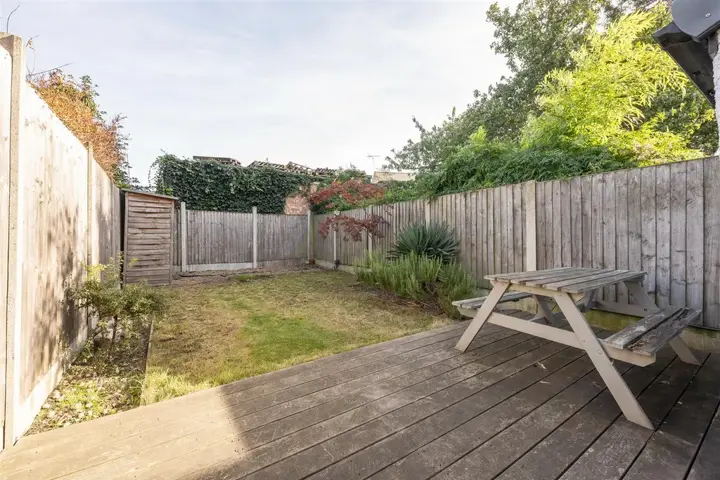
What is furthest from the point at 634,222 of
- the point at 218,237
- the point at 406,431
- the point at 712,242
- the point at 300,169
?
the point at 300,169

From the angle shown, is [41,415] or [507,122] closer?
[41,415]

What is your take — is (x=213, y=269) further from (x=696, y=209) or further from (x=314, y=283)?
(x=696, y=209)

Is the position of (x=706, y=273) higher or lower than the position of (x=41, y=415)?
higher

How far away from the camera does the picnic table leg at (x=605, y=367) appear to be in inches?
59.1

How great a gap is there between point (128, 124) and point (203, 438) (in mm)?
8078

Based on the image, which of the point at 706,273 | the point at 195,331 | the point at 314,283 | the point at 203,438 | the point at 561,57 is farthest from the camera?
the point at 561,57

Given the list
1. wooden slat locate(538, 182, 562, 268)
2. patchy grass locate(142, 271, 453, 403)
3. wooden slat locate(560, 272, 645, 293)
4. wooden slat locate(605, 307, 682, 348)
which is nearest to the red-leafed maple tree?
patchy grass locate(142, 271, 453, 403)

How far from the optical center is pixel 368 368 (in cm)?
215

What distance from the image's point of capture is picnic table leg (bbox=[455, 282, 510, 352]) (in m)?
2.16

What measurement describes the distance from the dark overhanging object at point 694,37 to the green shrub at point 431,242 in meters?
2.92

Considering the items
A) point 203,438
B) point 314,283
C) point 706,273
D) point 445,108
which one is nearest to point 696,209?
point 706,273

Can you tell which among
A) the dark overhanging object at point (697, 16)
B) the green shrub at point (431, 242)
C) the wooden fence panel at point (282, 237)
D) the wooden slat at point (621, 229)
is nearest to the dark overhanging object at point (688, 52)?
the dark overhanging object at point (697, 16)

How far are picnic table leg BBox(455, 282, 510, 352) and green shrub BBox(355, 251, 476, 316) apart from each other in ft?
4.23

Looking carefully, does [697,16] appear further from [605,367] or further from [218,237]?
[218,237]
